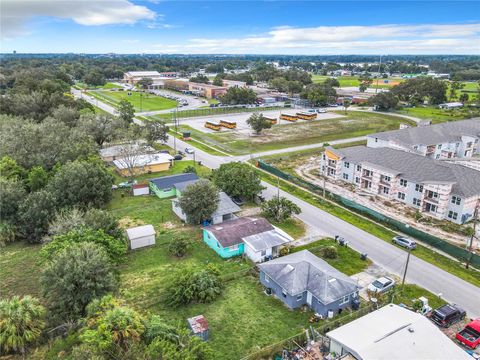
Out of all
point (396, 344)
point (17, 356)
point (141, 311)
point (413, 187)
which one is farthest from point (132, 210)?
point (413, 187)

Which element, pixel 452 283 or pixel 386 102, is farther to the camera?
pixel 386 102

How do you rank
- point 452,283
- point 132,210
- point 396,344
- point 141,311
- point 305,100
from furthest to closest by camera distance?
point 305,100
point 132,210
point 452,283
point 141,311
point 396,344

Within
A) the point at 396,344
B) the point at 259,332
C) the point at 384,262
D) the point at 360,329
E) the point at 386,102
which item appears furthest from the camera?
the point at 386,102

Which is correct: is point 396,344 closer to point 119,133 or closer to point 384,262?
point 384,262

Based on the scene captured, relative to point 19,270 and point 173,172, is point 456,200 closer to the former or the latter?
point 173,172

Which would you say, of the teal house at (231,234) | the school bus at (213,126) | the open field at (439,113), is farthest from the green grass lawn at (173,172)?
the open field at (439,113)

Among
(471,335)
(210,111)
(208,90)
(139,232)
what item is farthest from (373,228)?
(208,90)

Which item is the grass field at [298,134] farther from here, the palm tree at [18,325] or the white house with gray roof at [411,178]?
the palm tree at [18,325]
